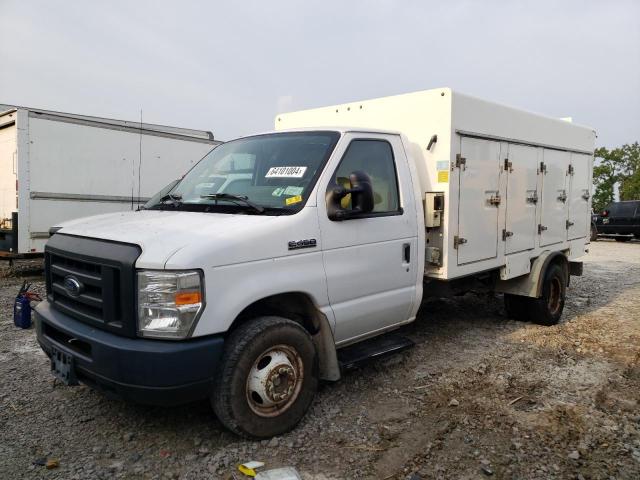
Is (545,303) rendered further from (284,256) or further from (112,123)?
(112,123)

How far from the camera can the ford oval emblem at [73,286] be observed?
327 cm

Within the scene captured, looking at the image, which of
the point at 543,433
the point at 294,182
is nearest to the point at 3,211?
the point at 294,182

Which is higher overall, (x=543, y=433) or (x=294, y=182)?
(x=294, y=182)

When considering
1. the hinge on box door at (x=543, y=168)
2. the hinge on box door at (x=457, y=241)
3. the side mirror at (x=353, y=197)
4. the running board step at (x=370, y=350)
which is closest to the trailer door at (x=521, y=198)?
the hinge on box door at (x=543, y=168)

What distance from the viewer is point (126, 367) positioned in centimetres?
288

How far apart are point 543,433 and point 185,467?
2502 millimetres

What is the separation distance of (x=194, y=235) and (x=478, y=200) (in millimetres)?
3208

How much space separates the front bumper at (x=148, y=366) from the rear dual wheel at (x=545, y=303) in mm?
4700

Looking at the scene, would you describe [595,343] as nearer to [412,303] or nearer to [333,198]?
[412,303]

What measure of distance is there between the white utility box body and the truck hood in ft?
6.02

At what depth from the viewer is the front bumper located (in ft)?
9.37

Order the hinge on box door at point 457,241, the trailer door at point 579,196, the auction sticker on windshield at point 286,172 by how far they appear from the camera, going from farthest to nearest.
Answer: the trailer door at point 579,196 → the hinge on box door at point 457,241 → the auction sticker on windshield at point 286,172

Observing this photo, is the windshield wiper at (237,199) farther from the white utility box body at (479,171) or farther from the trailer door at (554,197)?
the trailer door at (554,197)

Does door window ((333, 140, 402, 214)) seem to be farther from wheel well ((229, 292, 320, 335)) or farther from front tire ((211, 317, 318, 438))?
front tire ((211, 317, 318, 438))
